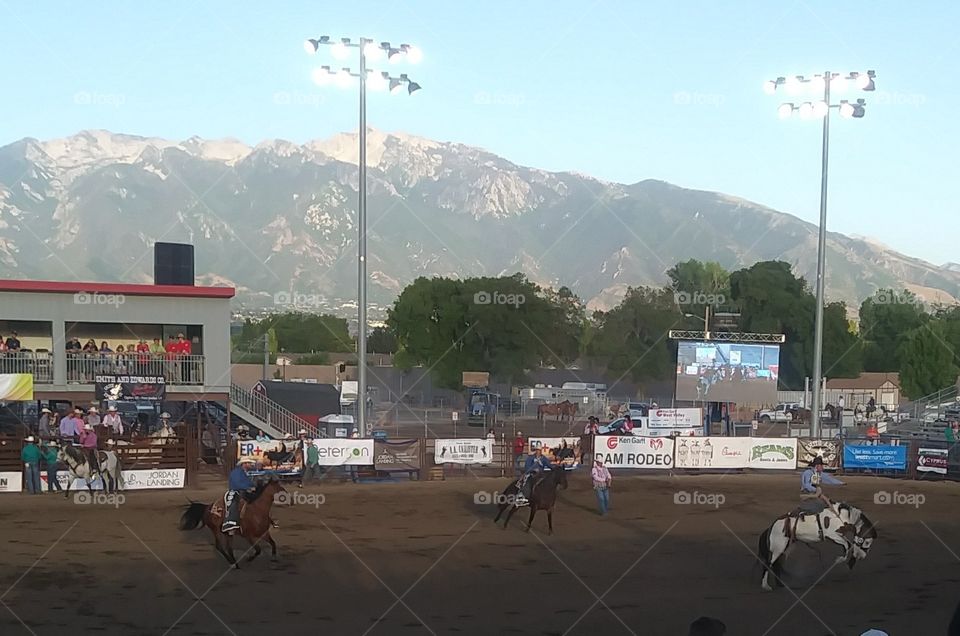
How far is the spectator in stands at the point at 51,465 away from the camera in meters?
23.3

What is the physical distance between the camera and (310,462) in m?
25.4

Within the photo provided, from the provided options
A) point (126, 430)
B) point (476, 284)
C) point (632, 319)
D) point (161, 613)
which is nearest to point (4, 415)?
point (126, 430)

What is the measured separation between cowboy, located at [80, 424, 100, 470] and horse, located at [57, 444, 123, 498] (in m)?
0.07

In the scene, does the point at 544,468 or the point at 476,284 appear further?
the point at 476,284

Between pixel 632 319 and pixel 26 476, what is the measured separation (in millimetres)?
69112

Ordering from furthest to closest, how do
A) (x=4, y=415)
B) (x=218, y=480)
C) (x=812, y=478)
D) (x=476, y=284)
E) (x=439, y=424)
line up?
1. (x=476, y=284)
2. (x=439, y=424)
3. (x=4, y=415)
4. (x=218, y=480)
5. (x=812, y=478)

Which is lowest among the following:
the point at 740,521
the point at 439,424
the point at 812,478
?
the point at 439,424

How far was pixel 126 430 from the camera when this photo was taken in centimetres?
2794

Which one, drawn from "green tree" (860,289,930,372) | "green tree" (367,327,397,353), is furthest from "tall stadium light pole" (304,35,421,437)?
"green tree" (367,327,397,353)

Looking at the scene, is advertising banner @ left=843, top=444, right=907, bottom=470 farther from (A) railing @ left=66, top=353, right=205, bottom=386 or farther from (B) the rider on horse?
(A) railing @ left=66, top=353, right=205, bottom=386

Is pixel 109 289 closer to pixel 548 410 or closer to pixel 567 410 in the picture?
pixel 567 410

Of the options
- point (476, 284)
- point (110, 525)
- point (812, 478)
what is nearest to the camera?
point (812, 478)

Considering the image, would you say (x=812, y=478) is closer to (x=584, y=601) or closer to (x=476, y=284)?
(x=584, y=601)

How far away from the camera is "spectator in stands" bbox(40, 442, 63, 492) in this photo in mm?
23312
